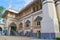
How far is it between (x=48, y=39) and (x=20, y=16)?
16881mm

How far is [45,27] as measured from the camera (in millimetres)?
12352

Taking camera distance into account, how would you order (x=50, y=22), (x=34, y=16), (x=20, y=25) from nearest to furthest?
(x=50, y=22) → (x=34, y=16) → (x=20, y=25)

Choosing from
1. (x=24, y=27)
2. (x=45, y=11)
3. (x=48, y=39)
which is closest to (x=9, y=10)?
(x=24, y=27)

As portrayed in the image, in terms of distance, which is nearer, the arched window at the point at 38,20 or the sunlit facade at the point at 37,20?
the sunlit facade at the point at 37,20

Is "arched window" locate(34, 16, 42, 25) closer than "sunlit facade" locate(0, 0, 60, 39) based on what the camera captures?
No

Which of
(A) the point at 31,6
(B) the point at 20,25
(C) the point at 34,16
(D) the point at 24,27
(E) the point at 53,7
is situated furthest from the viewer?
(B) the point at 20,25

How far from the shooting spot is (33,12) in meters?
21.1

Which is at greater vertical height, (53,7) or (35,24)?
(53,7)

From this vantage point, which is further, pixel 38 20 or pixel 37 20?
pixel 37 20

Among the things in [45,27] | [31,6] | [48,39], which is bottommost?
[48,39]

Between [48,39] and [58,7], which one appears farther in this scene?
[58,7]

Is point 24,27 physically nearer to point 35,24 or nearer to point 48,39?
point 35,24

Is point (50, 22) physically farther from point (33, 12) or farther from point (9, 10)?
point (9, 10)

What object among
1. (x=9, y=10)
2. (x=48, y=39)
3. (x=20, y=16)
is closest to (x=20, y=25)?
(x=20, y=16)
